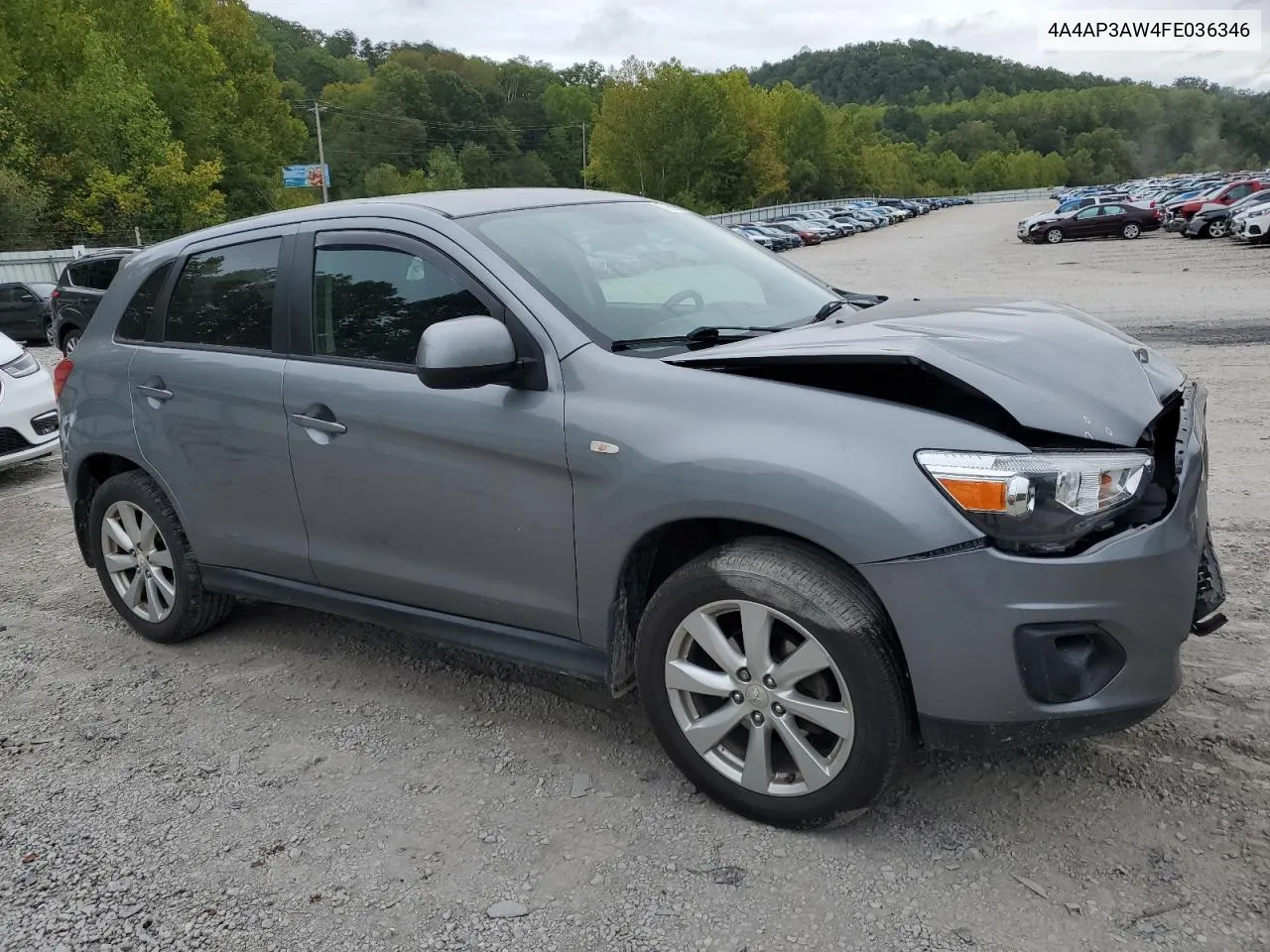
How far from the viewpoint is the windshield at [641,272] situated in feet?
11.1

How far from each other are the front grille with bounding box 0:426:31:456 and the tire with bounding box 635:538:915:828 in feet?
21.6

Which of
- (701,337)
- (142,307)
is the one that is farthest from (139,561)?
(701,337)

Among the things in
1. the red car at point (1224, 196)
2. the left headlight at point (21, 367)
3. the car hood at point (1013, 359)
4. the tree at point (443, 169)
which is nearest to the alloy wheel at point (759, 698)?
the car hood at point (1013, 359)

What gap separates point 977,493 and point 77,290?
1729cm

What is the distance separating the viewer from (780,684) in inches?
112

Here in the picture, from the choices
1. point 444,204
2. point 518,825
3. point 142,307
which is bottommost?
point 518,825

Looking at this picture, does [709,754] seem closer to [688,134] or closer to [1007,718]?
[1007,718]

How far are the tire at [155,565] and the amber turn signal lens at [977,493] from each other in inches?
124

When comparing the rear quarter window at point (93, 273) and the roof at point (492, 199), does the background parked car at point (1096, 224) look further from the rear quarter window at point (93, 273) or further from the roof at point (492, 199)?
the roof at point (492, 199)

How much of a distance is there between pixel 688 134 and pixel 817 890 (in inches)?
3273

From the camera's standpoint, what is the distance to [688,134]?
3199 inches

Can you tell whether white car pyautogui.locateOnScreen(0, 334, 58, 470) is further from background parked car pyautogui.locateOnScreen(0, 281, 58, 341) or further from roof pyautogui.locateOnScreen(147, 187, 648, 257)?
background parked car pyautogui.locateOnScreen(0, 281, 58, 341)

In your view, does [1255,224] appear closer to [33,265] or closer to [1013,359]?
[1013,359]

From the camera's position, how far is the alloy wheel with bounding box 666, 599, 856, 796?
2.79 meters
